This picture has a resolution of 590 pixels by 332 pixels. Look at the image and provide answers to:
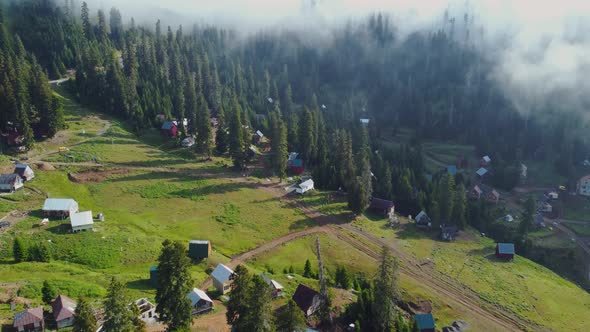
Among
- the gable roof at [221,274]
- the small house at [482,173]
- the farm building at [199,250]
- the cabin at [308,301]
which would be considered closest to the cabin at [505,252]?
the cabin at [308,301]

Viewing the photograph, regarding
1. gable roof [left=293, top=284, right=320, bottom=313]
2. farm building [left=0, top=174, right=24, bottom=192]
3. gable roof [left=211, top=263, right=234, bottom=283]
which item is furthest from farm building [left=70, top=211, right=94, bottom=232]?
gable roof [left=293, top=284, right=320, bottom=313]

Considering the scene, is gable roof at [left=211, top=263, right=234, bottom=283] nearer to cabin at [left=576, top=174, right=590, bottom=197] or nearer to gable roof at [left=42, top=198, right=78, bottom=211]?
gable roof at [left=42, top=198, right=78, bottom=211]

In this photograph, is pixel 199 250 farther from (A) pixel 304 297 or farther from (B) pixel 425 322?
(B) pixel 425 322

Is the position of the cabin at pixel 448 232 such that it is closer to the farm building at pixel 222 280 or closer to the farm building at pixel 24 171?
the farm building at pixel 222 280

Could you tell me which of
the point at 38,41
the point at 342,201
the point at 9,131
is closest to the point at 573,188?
the point at 342,201

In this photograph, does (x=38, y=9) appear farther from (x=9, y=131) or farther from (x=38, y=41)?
(x=9, y=131)

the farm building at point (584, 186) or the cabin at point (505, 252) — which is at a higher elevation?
the cabin at point (505, 252)
